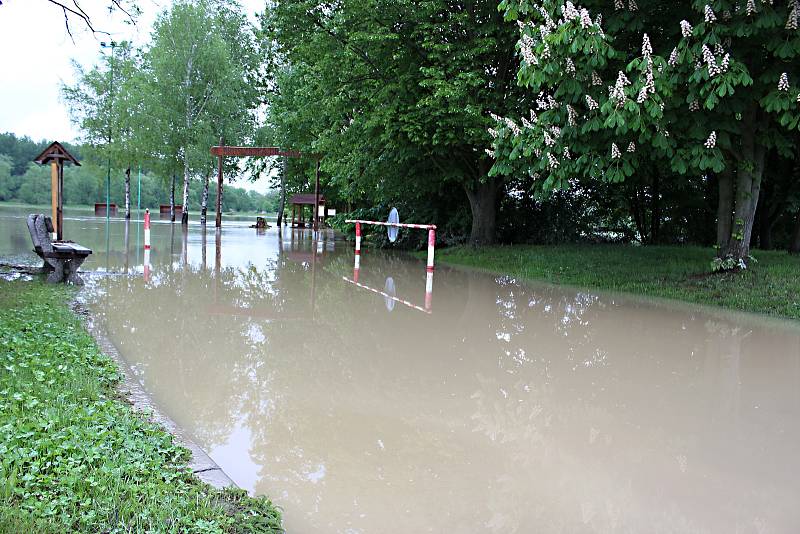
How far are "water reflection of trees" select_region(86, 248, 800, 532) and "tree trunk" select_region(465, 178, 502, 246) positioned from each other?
8.87 metres

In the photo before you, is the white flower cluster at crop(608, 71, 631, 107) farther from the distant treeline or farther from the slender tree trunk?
the distant treeline

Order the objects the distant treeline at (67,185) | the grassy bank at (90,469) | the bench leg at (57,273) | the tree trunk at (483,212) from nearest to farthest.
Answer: the grassy bank at (90,469), the bench leg at (57,273), the tree trunk at (483,212), the distant treeline at (67,185)

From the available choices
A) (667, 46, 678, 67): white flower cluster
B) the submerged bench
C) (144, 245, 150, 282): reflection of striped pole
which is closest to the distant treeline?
(144, 245, 150, 282): reflection of striped pole

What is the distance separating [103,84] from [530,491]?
44787 mm

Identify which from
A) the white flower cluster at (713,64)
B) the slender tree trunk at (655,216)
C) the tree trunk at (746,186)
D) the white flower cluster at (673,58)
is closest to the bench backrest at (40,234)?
the white flower cluster at (673,58)

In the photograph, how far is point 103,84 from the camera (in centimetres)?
4144

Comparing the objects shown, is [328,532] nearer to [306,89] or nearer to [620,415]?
[620,415]

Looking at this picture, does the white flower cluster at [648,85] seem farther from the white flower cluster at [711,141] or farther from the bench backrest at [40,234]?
the bench backrest at [40,234]

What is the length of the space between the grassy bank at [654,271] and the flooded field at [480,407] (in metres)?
0.88

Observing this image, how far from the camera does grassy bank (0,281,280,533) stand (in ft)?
8.91

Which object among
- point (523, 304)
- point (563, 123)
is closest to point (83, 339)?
point (523, 304)

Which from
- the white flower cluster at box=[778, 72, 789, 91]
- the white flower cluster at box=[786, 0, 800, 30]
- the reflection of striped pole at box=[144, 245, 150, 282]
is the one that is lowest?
the reflection of striped pole at box=[144, 245, 150, 282]

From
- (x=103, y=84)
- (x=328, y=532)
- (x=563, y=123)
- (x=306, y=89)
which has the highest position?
(x=103, y=84)

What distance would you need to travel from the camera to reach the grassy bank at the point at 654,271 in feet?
33.7
